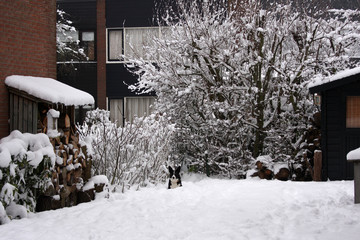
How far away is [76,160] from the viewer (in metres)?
9.16

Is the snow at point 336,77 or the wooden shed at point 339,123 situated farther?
the wooden shed at point 339,123

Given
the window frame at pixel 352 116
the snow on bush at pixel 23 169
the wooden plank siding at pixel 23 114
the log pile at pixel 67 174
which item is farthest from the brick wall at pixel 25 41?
the window frame at pixel 352 116

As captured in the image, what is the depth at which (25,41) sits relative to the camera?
8.89 metres

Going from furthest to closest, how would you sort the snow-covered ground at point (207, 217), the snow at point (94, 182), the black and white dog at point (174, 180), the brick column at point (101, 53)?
the brick column at point (101, 53) < the black and white dog at point (174, 180) < the snow at point (94, 182) < the snow-covered ground at point (207, 217)

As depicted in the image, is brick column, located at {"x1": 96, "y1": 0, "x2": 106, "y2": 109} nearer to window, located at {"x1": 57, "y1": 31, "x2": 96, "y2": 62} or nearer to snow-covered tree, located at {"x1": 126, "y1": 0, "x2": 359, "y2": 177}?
window, located at {"x1": 57, "y1": 31, "x2": 96, "y2": 62}

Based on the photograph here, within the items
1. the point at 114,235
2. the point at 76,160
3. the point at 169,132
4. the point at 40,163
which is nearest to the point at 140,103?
the point at 169,132

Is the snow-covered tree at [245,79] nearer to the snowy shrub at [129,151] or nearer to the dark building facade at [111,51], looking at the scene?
the snowy shrub at [129,151]

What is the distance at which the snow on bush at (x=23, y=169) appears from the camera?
7.05m

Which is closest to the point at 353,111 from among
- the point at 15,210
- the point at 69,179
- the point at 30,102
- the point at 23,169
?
the point at 69,179

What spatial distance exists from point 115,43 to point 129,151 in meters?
11.5

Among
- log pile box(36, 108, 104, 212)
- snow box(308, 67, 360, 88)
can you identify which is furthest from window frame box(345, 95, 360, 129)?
log pile box(36, 108, 104, 212)

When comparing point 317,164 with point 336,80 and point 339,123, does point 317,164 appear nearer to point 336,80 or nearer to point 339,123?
point 339,123

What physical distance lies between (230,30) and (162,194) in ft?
22.4

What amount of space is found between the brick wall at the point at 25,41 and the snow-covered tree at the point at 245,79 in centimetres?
505
